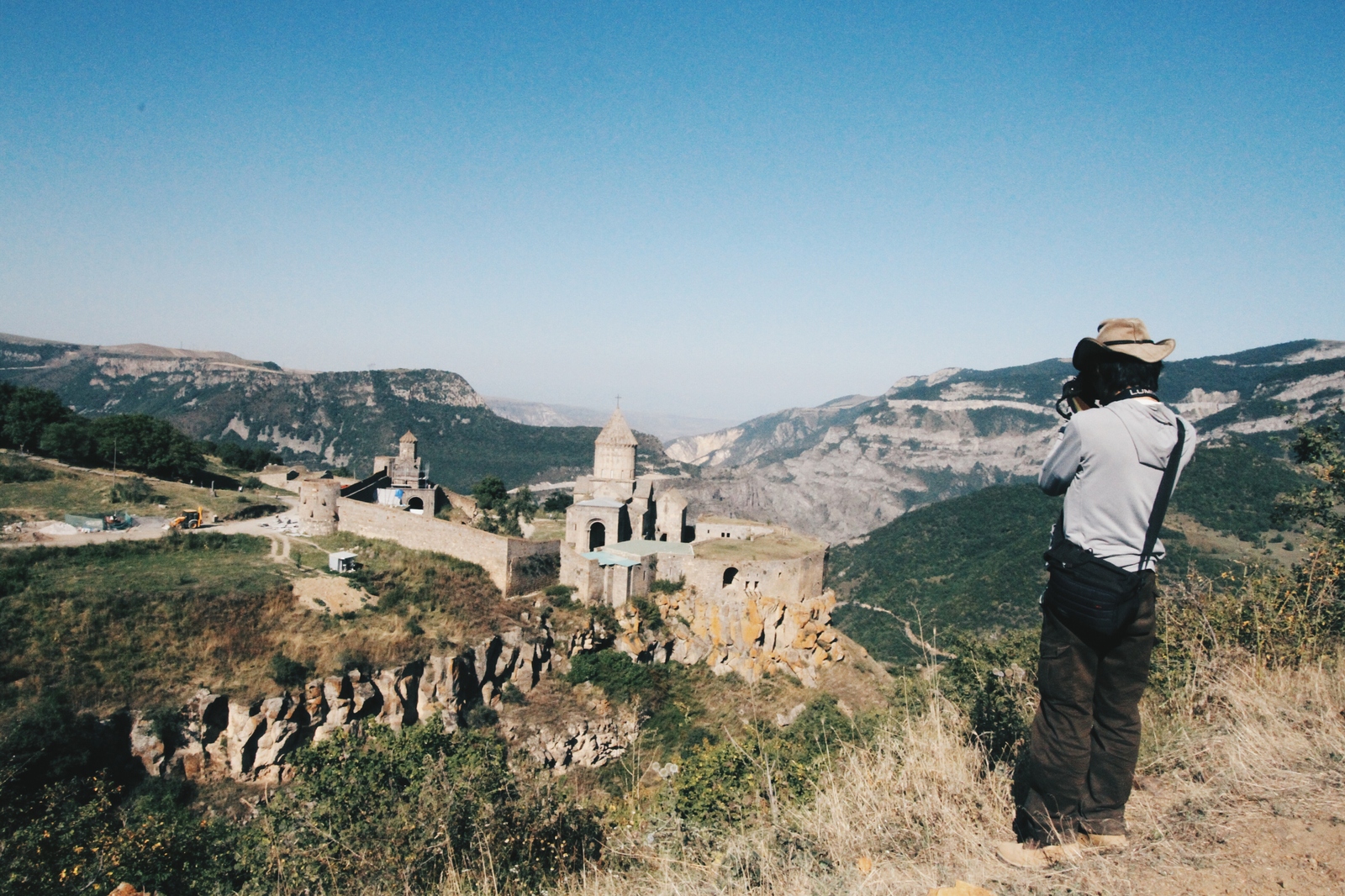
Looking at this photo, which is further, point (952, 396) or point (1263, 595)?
point (952, 396)

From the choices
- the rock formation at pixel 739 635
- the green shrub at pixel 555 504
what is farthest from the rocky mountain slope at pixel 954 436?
the rock formation at pixel 739 635

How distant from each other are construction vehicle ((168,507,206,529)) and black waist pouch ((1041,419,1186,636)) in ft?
93.6

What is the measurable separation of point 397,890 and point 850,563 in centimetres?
6734

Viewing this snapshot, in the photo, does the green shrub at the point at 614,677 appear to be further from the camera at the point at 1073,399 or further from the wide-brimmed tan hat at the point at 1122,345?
the wide-brimmed tan hat at the point at 1122,345

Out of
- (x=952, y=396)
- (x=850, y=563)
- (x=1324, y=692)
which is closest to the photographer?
(x=1324, y=692)

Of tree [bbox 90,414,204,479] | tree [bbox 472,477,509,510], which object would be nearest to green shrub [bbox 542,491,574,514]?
tree [bbox 472,477,509,510]

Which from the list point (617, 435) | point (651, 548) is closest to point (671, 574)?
point (651, 548)

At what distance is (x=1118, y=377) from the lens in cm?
376

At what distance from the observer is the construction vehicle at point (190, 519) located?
2480 centimetres

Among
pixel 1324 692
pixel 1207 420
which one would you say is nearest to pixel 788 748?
pixel 1324 692

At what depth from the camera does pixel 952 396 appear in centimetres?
17038

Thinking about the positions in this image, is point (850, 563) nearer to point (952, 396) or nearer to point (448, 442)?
point (448, 442)

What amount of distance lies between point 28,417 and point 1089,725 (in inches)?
1852

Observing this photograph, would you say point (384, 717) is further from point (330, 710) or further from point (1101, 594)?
point (1101, 594)
